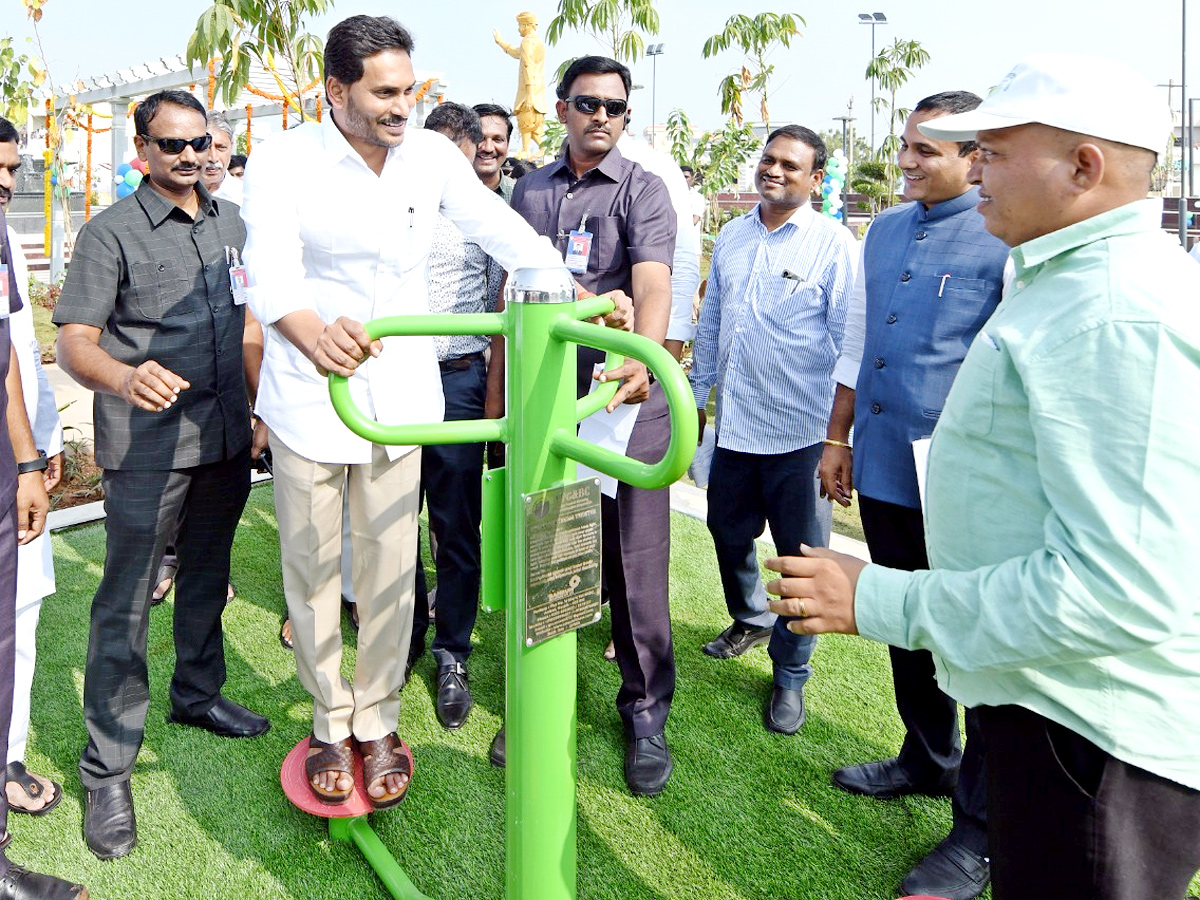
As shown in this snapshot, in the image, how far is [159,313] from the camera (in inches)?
117

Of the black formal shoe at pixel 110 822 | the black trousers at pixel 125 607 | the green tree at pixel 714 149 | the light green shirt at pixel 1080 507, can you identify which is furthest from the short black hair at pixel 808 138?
the green tree at pixel 714 149

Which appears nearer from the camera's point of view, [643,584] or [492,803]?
[492,803]

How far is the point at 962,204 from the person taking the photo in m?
2.77

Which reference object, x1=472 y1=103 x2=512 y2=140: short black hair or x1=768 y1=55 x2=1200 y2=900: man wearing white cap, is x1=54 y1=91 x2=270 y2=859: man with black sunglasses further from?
x1=768 y1=55 x2=1200 y2=900: man wearing white cap

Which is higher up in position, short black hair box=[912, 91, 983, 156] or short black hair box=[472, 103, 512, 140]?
short black hair box=[472, 103, 512, 140]

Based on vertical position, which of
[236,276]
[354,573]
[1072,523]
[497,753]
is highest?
[236,276]

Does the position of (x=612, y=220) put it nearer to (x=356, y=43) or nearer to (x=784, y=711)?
(x=356, y=43)

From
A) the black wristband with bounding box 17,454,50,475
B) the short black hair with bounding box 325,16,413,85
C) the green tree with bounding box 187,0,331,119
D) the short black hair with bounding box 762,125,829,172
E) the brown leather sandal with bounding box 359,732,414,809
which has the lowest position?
the brown leather sandal with bounding box 359,732,414,809

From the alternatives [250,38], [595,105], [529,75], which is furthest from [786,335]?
[529,75]

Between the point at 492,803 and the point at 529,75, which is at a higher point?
A: the point at 529,75

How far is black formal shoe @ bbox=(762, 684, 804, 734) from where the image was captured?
3463 millimetres

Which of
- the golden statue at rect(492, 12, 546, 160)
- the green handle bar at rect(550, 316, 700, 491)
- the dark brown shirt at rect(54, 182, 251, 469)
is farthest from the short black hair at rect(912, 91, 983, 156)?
the golden statue at rect(492, 12, 546, 160)

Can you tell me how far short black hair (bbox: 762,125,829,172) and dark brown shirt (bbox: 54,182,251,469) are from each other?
2.04 metres

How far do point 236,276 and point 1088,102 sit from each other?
240 centimetres
